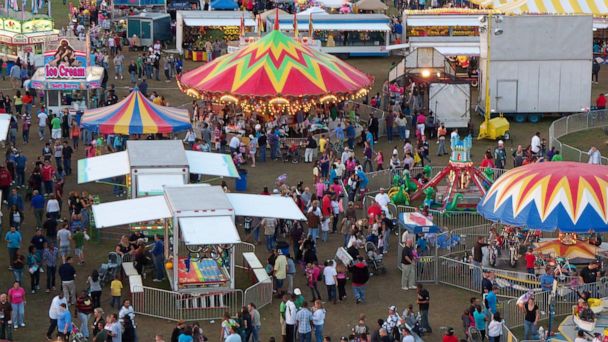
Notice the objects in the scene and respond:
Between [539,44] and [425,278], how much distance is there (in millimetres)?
17457

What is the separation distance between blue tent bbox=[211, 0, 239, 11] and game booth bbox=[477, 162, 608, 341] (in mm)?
34774

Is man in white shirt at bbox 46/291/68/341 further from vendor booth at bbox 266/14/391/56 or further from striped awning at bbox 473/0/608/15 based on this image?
vendor booth at bbox 266/14/391/56

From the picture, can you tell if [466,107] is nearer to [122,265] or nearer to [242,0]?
[122,265]

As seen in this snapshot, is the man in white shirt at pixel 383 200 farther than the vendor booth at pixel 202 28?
No

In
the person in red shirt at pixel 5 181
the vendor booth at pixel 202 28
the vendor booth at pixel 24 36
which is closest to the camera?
the person in red shirt at pixel 5 181

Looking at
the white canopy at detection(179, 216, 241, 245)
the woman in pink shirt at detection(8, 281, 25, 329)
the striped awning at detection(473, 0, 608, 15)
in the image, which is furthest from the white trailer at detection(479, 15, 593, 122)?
the woman in pink shirt at detection(8, 281, 25, 329)

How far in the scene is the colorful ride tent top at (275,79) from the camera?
1686 inches

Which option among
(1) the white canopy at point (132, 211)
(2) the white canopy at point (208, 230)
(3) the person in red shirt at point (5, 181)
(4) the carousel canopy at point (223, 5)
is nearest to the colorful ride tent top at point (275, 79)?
(3) the person in red shirt at point (5, 181)

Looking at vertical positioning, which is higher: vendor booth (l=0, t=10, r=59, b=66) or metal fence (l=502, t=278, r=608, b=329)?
vendor booth (l=0, t=10, r=59, b=66)

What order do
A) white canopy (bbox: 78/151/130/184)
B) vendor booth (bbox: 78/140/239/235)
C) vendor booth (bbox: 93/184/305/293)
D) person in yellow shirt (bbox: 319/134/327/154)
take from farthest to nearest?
person in yellow shirt (bbox: 319/134/327/154) → white canopy (bbox: 78/151/130/184) → vendor booth (bbox: 78/140/239/235) → vendor booth (bbox: 93/184/305/293)

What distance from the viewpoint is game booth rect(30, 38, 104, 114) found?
4481 cm

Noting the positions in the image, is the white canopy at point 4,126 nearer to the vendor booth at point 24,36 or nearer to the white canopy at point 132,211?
the white canopy at point 132,211

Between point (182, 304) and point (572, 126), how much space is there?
789 inches

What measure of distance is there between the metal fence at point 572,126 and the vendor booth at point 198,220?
40.0 ft
